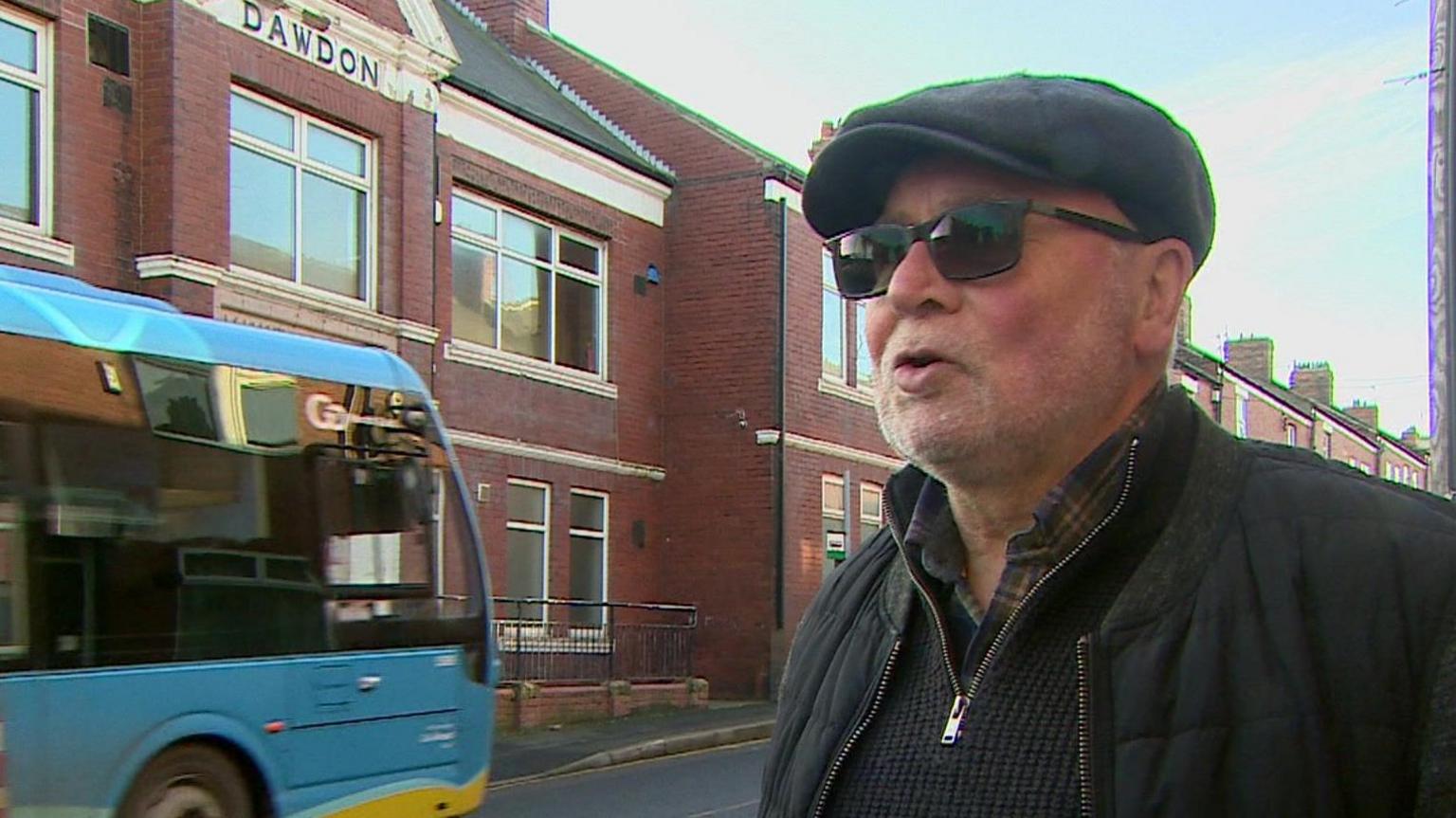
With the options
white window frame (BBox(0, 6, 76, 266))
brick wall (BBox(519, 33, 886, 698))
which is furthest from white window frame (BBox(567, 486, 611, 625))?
white window frame (BBox(0, 6, 76, 266))

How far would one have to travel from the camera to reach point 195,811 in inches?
303

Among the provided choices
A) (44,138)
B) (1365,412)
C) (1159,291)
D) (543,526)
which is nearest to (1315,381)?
(1365,412)

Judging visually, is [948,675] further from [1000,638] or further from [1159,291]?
[1159,291]

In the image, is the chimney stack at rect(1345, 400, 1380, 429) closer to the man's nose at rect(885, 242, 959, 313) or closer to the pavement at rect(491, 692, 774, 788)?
the pavement at rect(491, 692, 774, 788)

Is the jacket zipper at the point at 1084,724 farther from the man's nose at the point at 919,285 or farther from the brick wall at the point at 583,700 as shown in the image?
the brick wall at the point at 583,700

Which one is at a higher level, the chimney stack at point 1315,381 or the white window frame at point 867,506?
the chimney stack at point 1315,381

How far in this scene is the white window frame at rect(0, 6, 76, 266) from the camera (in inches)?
478

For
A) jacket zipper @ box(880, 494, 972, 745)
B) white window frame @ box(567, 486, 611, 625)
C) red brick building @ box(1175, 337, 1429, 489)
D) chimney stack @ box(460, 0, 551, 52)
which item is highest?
chimney stack @ box(460, 0, 551, 52)

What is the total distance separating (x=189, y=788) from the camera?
761 cm

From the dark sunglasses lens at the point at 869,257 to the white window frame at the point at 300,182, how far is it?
12.7m

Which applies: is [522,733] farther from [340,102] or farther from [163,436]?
[163,436]

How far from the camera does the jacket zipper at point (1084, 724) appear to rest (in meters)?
1.50

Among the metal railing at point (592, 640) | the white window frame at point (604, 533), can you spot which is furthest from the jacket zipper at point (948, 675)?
the white window frame at point (604, 533)

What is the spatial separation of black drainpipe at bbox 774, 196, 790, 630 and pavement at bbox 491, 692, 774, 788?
1.95 metres
